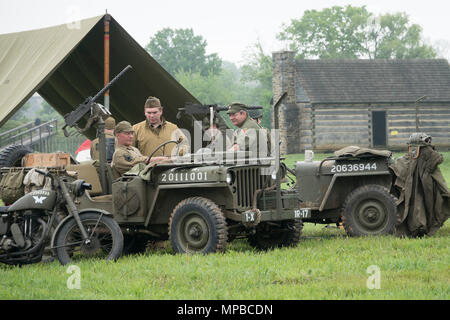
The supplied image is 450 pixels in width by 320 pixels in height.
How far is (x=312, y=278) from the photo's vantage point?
669cm

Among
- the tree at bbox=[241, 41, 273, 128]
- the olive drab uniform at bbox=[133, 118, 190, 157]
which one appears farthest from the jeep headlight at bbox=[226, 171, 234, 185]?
the tree at bbox=[241, 41, 273, 128]

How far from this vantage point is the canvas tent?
1165 centimetres

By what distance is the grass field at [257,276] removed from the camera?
5996mm

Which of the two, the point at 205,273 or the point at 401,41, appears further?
the point at 401,41

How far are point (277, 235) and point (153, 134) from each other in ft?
6.85

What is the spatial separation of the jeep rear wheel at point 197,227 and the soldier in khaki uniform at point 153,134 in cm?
161

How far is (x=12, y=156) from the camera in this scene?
11.2m

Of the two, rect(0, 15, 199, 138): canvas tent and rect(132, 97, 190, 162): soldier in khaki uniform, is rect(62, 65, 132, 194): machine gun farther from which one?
rect(0, 15, 199, 138): canvas tent

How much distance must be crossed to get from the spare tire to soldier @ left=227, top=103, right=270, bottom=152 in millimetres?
3881
